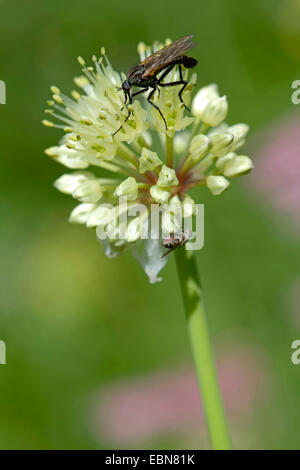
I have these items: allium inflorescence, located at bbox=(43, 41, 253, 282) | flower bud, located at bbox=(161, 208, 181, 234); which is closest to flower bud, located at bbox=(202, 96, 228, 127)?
allium inflorescence, located at bbox=(43, 41, 253, 282)

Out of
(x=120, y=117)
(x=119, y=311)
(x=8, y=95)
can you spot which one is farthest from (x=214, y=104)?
(x=8, y=95)

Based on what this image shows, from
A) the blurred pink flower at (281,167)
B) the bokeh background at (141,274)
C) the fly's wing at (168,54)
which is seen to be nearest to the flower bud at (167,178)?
the fly's wing at (168,54)

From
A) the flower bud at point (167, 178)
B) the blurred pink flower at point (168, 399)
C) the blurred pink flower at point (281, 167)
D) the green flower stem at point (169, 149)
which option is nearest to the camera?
the flower bud at point (167, 178)

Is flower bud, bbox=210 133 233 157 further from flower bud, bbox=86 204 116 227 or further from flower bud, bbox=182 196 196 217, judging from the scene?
flower bud, bbox=86 204 116 227

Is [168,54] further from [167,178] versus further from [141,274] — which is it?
[141,274]

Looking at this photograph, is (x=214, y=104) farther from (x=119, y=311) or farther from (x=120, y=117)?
(x=119, y=311)

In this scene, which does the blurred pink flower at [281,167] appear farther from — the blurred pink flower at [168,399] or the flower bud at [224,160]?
the flower bud at [224,160]
